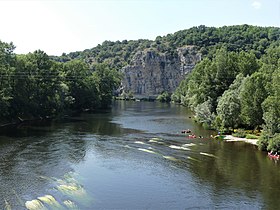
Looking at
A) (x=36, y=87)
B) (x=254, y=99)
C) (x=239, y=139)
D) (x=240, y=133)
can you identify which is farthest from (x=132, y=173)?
(x=36, y=87)

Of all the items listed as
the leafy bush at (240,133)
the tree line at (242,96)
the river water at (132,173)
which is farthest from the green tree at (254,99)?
the river water at (132,173)

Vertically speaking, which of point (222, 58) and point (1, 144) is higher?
point (222, 58)

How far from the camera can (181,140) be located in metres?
59.2

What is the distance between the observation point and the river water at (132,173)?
1227 inches

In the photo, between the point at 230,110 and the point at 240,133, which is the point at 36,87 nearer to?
the point at 230,110

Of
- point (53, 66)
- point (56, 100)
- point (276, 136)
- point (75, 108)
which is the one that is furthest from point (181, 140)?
point (75, 108)

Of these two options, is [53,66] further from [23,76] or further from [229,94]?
[229,94]

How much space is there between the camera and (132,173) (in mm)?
40000

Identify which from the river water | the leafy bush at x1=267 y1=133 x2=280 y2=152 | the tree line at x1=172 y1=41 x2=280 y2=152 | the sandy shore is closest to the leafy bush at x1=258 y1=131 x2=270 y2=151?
the tree line at x1=172 y1=41 x2=280 y2=152

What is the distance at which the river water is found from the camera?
31.2 meters

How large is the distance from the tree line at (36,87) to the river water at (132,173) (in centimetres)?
1598

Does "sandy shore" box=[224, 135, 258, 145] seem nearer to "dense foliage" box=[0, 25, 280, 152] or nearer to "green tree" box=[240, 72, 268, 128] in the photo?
"dense foliage" box=[0, 25, 280, 152]

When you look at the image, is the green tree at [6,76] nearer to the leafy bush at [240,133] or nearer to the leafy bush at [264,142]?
the leafy bush at [240,133]

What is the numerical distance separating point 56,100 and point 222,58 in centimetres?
4061
